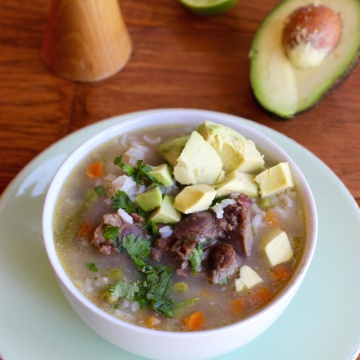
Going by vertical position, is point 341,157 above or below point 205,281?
below

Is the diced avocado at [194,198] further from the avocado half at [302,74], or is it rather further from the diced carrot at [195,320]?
the avocado half at [302,74]

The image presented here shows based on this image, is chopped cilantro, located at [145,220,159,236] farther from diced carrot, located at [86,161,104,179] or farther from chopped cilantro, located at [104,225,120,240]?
diced carrot, located at [86,161,104,179]

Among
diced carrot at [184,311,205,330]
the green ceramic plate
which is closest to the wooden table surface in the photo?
the green ceramic plate

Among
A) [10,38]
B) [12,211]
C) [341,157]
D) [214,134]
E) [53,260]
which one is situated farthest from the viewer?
[10,38]

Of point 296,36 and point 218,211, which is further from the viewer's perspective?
point 296,36

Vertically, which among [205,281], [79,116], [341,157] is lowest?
[79,116]

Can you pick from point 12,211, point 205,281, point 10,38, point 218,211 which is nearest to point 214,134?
point 218,211

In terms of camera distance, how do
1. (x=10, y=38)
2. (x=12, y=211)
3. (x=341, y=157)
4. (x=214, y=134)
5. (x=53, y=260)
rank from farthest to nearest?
(x=10, y=38), (x=341, y=157), (x=12, y=211), (x=214, y=134), (x=53, y=260)

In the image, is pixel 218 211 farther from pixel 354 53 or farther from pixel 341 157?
pixel 354 53
